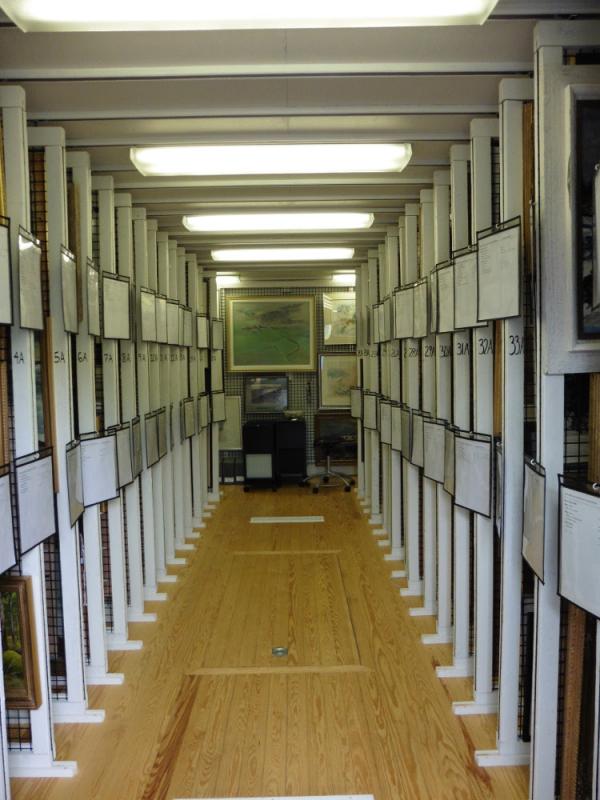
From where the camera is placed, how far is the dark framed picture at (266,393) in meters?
10.4

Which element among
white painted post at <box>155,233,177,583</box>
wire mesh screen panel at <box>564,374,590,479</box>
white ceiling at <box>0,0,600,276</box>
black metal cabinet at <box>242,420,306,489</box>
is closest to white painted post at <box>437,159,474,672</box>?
white ceiling at <box>0,0,600,276</box>

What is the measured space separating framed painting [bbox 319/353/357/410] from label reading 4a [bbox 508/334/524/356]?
7524 mm

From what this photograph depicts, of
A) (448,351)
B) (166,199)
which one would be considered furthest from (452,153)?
(166,199)

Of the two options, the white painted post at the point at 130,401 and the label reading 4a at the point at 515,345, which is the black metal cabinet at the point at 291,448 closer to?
the white painted post at the point at 130,401

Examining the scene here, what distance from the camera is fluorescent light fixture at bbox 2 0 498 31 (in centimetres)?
196

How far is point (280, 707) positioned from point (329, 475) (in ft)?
21.2

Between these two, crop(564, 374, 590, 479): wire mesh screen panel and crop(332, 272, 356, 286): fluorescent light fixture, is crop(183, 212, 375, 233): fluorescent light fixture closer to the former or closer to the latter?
crop(564, 374, 590, 479): wire mesh screen panel

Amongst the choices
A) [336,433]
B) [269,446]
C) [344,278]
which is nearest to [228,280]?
[344,278]

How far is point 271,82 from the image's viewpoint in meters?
2.92

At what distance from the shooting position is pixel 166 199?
4.77 m

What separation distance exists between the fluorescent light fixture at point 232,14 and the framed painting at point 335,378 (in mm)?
8379

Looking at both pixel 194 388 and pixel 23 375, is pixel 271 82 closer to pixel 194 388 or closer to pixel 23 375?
pixel 23 375

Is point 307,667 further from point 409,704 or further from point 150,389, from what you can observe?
point 150,389

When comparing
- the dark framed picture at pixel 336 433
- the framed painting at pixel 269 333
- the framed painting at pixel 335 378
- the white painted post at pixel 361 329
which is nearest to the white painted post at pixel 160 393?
the white painted post at pixel 361 329
